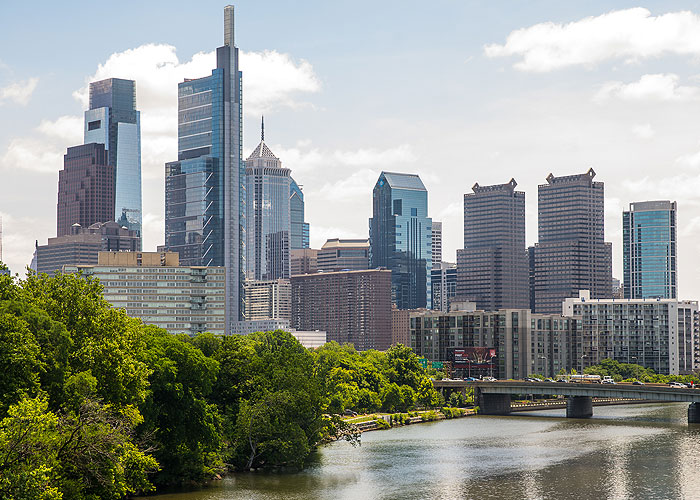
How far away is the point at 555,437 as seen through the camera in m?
165

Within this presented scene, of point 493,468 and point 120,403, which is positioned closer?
point 120,403

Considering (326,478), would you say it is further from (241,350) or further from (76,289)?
(76,289)

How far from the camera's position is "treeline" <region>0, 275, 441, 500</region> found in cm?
7562

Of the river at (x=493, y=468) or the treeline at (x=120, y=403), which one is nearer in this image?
the treeline at (x=120, y=403)

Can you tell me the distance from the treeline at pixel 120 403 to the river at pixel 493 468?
4532 mm

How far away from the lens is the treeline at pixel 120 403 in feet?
248

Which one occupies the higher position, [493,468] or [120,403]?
[120,403]

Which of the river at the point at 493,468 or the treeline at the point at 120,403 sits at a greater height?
the treeline at the point at 120,403

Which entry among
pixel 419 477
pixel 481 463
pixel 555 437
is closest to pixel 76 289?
pixel 419 477

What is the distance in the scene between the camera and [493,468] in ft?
412

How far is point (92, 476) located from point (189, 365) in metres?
23.7

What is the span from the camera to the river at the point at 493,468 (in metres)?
106

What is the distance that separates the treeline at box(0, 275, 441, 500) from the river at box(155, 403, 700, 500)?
453cm

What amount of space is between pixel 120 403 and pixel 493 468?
5408 centimetres
